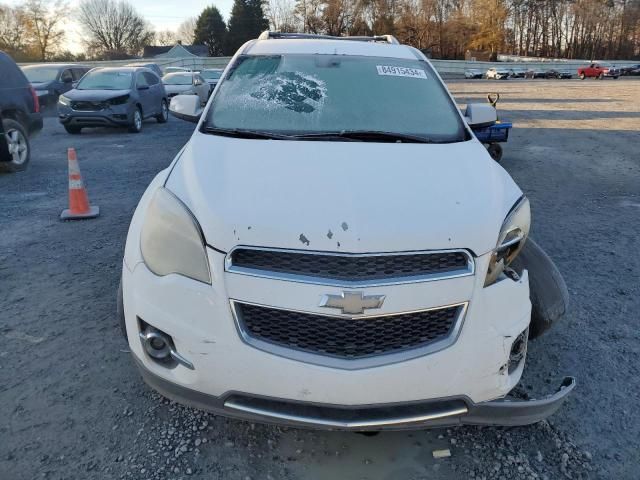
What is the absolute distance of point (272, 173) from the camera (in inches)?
97.7

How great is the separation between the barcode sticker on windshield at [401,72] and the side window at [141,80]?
11.0m

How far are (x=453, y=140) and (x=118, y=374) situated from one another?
2.34 metres

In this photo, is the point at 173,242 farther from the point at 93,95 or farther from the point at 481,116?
the point at 93,95

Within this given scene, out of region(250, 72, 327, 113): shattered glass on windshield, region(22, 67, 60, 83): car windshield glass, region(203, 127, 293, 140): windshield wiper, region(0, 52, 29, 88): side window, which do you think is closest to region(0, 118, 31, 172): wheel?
region(0, 52, 29, 88): side window

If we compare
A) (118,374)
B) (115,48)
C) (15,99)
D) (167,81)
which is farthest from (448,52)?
(118,374)

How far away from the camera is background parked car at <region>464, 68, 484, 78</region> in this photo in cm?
5297

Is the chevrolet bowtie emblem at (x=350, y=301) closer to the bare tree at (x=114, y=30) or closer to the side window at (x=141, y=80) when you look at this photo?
the side window at (x=141, y=80)

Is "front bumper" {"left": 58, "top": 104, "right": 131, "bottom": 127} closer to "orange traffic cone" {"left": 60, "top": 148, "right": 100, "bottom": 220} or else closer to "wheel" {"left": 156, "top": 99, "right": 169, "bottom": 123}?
"wheel" {"left": 156, "top": 99, "right": 169, "bottom": 123}

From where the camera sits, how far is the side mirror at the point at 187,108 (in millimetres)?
4043

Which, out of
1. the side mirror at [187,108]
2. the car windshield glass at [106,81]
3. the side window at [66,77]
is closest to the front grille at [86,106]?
the car windshield glass at [106,81]

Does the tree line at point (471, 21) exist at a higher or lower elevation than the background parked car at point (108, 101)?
higher

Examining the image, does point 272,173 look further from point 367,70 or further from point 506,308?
point 367,70

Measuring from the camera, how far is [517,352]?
7.62 feet

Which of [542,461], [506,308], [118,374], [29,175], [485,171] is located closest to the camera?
[506,308]
